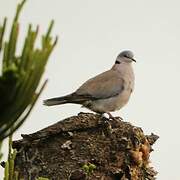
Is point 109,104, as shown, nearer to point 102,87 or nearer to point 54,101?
point 102,87

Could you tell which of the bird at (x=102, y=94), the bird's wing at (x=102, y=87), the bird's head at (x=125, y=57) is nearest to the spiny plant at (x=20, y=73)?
the bird at (x=102, y=94)

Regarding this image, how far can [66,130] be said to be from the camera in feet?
26.5

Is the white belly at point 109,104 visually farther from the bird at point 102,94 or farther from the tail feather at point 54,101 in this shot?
the tail feather at point 54,101

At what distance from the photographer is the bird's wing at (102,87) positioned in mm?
10344

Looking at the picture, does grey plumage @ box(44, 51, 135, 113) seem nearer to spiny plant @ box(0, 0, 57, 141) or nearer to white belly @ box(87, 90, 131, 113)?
white belly @ box(87, 90, 131, 113)

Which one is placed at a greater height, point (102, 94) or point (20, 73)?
point (102, 94)

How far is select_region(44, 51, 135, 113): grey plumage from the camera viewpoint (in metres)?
10.3

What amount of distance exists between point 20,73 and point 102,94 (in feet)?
26.5

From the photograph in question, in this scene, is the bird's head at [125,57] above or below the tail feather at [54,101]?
above

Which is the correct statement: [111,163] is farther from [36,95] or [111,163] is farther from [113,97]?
[36,95]

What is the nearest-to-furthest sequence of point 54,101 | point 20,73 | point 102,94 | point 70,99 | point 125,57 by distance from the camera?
1. point 20,73
2. point 54,101
3. point 70,99
4. point 102,94
5. point 125,57

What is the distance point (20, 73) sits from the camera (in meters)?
2.32

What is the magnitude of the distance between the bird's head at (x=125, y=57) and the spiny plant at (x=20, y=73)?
9288 millimetres

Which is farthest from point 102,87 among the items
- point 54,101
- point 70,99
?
point 54,101
